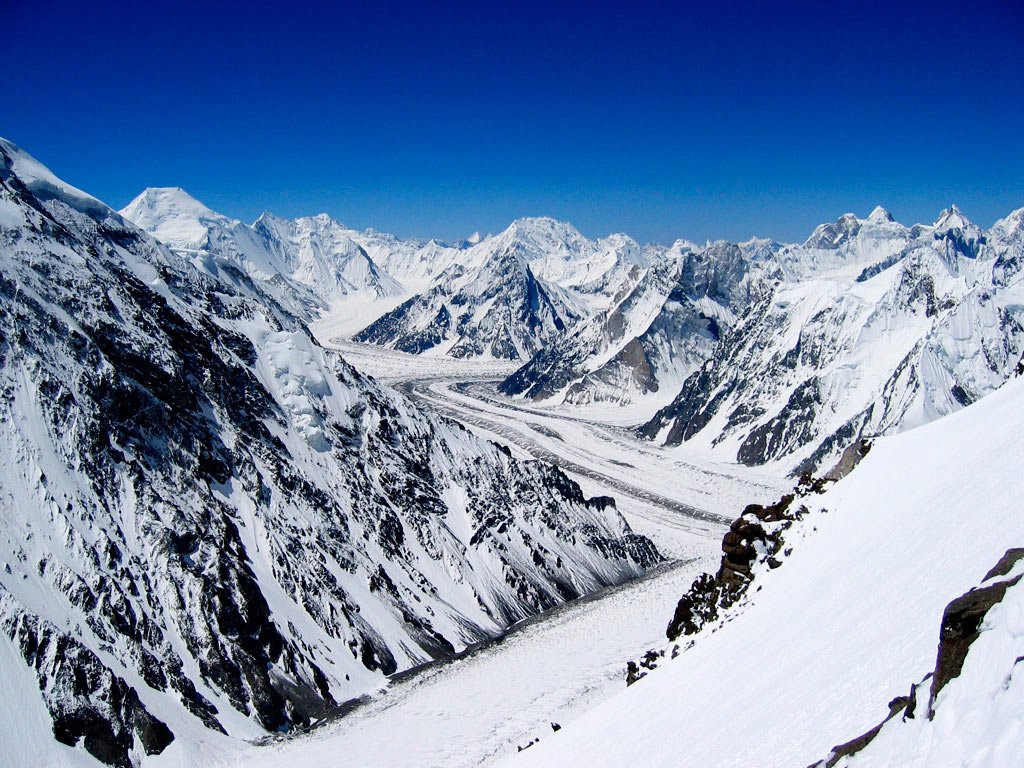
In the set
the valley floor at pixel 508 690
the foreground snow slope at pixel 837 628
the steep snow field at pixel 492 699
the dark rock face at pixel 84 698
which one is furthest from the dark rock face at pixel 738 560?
the dark rock face at pixel 84 698

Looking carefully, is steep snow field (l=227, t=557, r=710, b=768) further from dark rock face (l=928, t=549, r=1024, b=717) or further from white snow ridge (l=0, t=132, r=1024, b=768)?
dark rock face (l=928, t=549, r=1024, b=717)

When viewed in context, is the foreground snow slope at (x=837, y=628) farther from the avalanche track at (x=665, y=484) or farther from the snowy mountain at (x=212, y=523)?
the avalanche track at (x=665, y=484)

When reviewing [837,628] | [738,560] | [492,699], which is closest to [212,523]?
[492,699]

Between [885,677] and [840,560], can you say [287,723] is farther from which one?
[885,677]

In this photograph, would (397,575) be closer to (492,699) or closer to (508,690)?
(508,690)

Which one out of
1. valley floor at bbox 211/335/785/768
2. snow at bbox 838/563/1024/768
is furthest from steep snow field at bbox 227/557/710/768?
snow at bbox 838/563/1024/768
